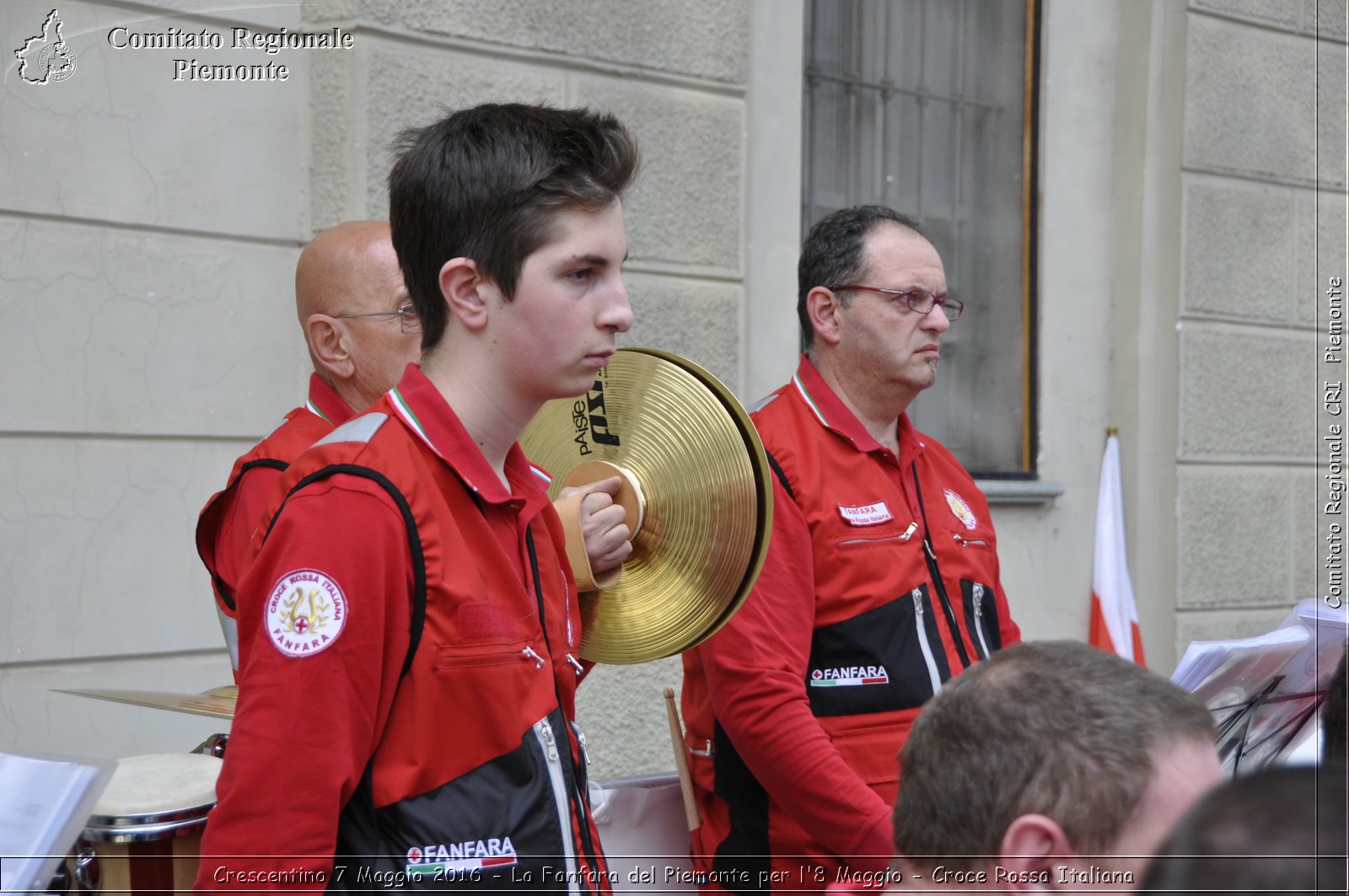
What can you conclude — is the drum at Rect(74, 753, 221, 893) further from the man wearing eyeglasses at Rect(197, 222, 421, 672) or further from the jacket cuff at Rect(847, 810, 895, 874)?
the jacket cuff at Rect(847, 810, 895, 874)

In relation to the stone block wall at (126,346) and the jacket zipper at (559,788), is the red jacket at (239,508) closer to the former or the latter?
the jacket zipper at (559,788)

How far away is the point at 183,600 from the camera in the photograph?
156 inches

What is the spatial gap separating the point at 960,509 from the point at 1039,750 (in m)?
1.93

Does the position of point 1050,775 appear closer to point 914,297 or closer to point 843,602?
point 843,602

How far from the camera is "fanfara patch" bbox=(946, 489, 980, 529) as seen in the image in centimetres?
327

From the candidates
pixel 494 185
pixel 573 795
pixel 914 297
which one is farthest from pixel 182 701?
pixel 914 297

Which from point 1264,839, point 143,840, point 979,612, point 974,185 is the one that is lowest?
point 143,840

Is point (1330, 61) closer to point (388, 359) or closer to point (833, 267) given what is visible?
point (833, 267)

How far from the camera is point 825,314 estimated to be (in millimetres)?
3367

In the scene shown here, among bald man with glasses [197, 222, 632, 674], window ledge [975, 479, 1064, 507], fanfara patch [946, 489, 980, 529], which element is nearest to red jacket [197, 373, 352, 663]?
bald man with glasses [197, 222, 632, 674]

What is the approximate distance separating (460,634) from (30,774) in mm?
538

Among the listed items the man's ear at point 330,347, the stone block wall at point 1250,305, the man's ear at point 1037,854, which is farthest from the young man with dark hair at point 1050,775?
the stone block wall at point 1250,305

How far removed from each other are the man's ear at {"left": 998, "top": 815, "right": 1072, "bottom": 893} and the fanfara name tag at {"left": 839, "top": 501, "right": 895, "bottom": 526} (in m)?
1.68

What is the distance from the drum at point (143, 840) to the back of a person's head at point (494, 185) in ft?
2.69
